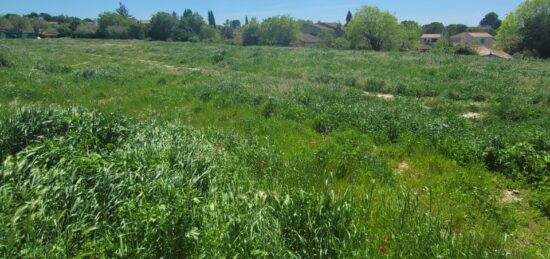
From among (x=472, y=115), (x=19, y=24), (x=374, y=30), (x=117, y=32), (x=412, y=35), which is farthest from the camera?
(x=19, y=24)

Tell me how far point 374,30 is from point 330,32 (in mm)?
30620

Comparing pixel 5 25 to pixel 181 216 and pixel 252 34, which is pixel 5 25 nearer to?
pixel 252 34

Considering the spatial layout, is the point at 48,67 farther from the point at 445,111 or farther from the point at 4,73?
the point at 445,111

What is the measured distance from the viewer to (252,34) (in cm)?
7869

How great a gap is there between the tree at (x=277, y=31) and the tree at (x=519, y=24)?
1666 inches

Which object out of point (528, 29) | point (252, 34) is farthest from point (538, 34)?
point (252, 34)

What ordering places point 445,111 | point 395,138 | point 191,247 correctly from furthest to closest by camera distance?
point 445,111, point 395,138, point 191,247

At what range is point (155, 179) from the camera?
4457 millimetres

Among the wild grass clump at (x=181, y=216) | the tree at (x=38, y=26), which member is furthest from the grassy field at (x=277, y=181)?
the tree at (x=38, y=26)

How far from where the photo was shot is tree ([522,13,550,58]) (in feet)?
152

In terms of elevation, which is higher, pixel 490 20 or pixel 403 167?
pixel 490 20

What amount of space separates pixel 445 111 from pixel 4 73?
1992 cm

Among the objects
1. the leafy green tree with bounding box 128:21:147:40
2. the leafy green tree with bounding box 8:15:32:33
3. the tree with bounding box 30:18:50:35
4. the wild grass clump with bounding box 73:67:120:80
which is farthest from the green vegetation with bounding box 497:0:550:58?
the tree with bounding box 30:18:50:35

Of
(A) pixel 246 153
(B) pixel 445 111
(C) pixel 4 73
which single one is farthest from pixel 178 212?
(C) pixel 4 73
